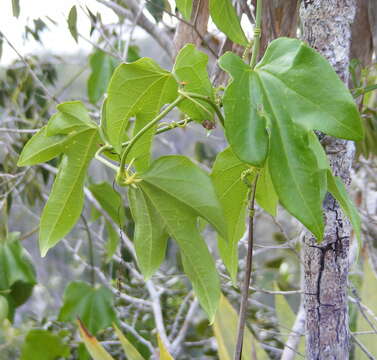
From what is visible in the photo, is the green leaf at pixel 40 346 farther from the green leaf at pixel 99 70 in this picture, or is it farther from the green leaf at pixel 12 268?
the green leaf at pixel 99 70

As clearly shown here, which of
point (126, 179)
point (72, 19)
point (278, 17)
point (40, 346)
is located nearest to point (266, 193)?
point (126, 179)

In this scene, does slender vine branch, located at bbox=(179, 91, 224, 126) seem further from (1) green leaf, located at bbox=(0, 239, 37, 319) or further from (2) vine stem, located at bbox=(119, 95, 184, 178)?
(1) green leaf, located at bbox=(0, 239, 37, 319)

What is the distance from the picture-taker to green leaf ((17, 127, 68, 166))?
0.55m

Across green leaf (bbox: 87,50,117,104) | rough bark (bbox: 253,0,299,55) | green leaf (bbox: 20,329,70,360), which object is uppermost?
green leaf (bbox: 87,50,117,104)

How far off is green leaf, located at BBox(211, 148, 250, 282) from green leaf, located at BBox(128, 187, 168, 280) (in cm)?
7

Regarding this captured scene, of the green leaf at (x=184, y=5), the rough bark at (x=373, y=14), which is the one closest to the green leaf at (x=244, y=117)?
the green leaf at (x=184, y=5)

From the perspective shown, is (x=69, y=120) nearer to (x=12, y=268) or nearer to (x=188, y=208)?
(x=188, y=208)

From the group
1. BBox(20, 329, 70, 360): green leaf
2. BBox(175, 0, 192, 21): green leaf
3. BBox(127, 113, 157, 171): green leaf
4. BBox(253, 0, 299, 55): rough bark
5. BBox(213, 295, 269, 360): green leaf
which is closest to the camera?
BBox(127, 113, 157, 171): green leaf

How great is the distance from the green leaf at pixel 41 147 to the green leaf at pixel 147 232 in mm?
93

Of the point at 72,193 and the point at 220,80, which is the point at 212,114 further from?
the point at 220,80

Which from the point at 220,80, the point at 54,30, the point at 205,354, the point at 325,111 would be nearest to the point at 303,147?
the point at 325,111

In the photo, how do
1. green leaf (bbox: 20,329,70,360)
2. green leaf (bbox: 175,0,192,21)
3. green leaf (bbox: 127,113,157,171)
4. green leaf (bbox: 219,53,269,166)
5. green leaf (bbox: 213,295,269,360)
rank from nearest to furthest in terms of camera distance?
1. green leaf (bbox: 219,53,269,166)
2. green leaf (bbox: 127,113,157,171)
3. green leaf (bbox: 175,0,192,21)
4. green leaf (bbox: 213,295,269,360)
5. green leaf (bbox: 20,329,70,360)

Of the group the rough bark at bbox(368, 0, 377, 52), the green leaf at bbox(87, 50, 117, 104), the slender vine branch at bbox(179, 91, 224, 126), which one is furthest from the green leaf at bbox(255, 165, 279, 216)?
the green leaf at bbox(87, 50, 117, 104)

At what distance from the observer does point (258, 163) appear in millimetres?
401
